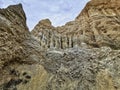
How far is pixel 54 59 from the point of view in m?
16.9

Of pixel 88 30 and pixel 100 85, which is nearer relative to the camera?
pixel 100 85

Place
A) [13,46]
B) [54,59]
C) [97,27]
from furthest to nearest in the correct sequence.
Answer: [97,27]
[54,59]
[13,46]

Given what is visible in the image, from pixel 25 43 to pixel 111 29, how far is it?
7.64 m

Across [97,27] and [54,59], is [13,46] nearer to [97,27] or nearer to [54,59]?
[54,59]

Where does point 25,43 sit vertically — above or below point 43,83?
above

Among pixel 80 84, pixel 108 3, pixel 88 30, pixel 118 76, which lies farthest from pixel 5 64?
pixel 108 3

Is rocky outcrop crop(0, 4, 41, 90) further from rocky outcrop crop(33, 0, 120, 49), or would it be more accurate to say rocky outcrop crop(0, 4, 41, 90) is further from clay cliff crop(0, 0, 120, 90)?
rocky outcrop crop(33, 0, 120, 49)

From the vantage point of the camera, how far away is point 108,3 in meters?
27.1

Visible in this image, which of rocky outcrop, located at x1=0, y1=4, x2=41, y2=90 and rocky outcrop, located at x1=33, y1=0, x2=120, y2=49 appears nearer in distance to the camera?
rocky outcrop, located at x1=0, y1=4, x2=41, y2=90

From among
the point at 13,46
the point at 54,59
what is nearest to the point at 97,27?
the point at 54,59

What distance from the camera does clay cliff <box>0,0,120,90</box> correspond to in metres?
14.9

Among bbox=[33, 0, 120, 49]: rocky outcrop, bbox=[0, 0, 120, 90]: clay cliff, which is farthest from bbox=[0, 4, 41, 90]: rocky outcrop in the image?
bbox=[33, 0, 120, 49]: rocky outcrop

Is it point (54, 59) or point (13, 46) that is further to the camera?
point (54, 59)

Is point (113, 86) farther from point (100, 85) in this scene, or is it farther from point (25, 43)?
point (25, 43)
